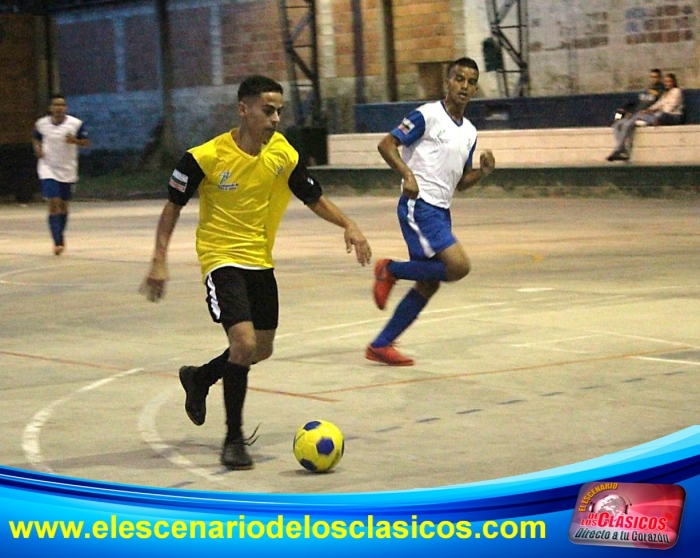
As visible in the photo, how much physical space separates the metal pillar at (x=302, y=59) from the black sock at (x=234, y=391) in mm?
31458

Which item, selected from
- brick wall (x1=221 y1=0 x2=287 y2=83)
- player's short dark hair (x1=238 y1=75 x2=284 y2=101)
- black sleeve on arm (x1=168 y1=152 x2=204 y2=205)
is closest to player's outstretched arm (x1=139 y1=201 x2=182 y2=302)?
black sleeve on arm (x1=168 y1=152 x2=204 y2=205)

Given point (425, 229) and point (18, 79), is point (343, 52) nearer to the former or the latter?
point (18, 79)

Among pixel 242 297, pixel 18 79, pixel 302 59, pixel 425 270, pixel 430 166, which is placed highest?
pixel 302 59

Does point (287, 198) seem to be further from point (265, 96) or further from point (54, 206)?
point (54, 206)

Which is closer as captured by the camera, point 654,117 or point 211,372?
point 211,372

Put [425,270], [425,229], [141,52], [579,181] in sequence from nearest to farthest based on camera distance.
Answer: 1. [425,270]
2. [425,229]
3. [579,181]
4. [141,52]

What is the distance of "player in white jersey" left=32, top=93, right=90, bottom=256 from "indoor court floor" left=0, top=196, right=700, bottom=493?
1.49 metres

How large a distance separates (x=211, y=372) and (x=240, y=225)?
831 millimetres

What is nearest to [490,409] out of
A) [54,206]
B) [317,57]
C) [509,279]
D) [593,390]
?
[593,390]

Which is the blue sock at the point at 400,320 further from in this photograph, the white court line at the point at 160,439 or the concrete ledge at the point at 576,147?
the concrete ledge at the point at 576,147

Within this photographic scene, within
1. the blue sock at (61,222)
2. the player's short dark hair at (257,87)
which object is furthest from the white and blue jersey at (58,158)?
the player's short dark hair at (257,87)

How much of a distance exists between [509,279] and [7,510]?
1089cm

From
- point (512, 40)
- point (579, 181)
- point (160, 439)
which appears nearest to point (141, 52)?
point (512, 40)

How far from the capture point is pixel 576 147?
30250 mm
